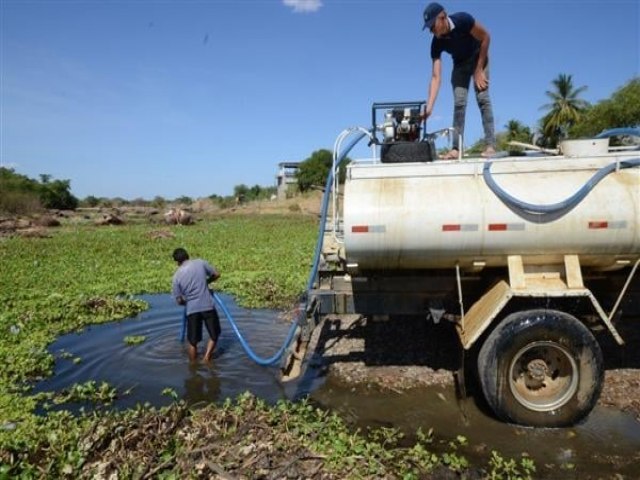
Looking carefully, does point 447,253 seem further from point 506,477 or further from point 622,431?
point 622,431

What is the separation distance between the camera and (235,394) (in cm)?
643

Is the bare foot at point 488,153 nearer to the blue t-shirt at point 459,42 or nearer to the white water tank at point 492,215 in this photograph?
the white water tank at point 492,215

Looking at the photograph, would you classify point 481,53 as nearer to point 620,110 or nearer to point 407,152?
point 407,152

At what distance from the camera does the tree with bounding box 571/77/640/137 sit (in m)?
28.7

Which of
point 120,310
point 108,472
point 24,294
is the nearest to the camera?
Answer: point 108,472

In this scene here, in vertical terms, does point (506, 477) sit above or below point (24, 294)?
below

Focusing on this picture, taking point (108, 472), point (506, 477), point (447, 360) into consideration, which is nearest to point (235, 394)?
point (108, 472)

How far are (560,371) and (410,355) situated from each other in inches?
88.1

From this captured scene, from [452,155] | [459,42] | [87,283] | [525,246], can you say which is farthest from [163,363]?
[87,283]

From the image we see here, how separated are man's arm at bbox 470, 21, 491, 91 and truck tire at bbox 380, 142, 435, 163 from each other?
145 centimetres

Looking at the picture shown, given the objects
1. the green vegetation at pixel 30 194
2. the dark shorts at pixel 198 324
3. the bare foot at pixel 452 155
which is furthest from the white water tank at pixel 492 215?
the green vegetation at pixel 30 194

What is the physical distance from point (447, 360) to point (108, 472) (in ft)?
14.8

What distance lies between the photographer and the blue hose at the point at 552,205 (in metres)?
4.90

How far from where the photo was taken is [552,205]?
4.91 meters
